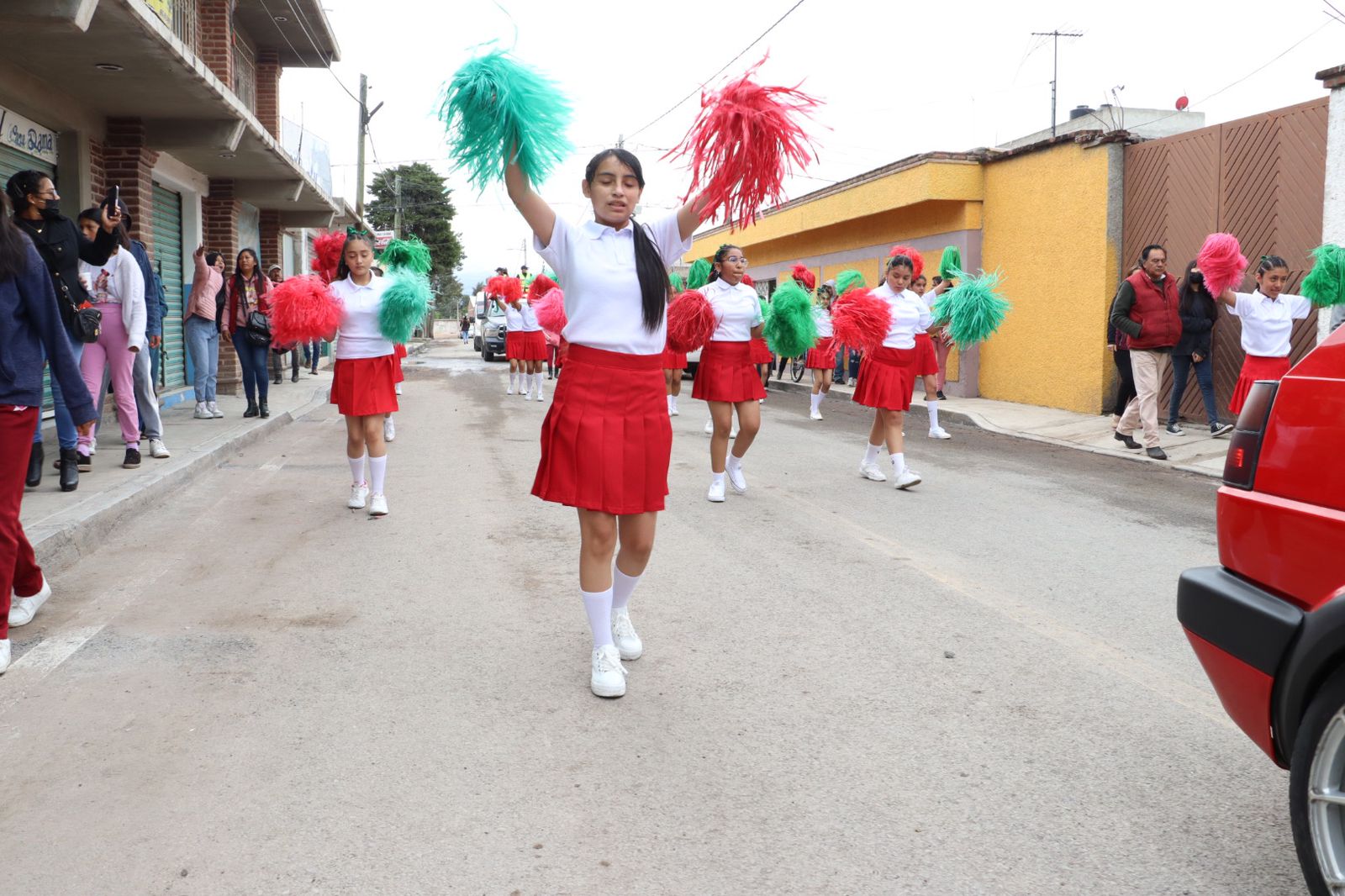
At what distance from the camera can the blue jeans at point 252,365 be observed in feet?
42.4

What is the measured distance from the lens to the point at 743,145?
13.1ft

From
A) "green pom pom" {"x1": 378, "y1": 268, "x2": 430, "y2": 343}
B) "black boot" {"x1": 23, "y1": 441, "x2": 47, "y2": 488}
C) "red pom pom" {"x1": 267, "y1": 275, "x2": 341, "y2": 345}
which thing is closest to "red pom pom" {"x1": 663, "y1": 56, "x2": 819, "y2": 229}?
"green pom pom" {"x1": 378, "y1": 268, "x2": 430, "y2": 343}

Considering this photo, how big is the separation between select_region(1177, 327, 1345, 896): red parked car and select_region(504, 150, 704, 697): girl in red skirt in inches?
74.2

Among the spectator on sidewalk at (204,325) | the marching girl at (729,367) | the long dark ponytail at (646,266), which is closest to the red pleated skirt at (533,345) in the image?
the spectator on sidewalk at (204,325)

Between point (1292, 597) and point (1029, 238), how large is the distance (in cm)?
1540

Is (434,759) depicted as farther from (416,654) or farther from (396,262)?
(396,262)

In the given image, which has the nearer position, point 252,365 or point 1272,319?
point 1272,319

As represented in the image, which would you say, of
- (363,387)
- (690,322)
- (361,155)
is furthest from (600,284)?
(361,155)

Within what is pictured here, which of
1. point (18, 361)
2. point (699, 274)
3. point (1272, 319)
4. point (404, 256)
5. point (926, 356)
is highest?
point (699, 274)

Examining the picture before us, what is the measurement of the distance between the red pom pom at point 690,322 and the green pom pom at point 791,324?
6.04 feet

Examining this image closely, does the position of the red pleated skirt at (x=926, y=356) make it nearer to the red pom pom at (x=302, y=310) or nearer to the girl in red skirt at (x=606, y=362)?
the red pom pom at (x=302, y=310)

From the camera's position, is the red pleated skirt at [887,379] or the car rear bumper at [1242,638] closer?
the car rear bumper at [1242,638]

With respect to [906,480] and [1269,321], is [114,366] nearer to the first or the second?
[906,480]

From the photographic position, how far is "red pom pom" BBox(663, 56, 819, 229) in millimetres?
4004
